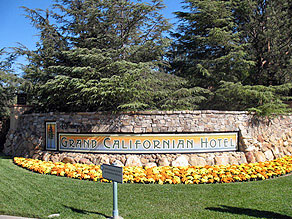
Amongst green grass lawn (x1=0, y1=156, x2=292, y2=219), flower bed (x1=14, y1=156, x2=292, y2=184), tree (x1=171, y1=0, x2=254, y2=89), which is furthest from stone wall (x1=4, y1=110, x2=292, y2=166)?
tree (x1=171, y1=0, x2=254, y2=89)

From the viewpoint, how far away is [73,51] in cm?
1209

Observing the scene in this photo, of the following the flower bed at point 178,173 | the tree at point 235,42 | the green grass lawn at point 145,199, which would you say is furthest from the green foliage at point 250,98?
the green grass lawn at point 145,199

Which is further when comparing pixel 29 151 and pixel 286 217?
pixel 29 151

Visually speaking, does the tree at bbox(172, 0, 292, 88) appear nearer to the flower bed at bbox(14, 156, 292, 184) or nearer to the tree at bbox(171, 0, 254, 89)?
the tree at bbox(171, 0, 254, 89)

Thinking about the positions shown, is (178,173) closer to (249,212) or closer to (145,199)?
(145,199)

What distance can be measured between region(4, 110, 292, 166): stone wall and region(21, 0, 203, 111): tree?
2.24ft

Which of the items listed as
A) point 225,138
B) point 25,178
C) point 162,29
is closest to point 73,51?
point 162,29

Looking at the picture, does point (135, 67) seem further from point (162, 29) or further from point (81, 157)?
point (81, 157)

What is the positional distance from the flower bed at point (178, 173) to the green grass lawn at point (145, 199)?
0.39 meters

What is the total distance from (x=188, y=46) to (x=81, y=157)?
875 centimetres

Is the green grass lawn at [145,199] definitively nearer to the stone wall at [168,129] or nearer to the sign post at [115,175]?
the sign post at [115,175]

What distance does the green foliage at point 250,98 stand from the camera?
11.9m

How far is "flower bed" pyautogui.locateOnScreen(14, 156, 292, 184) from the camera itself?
8.07 m

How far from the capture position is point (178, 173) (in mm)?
8484
